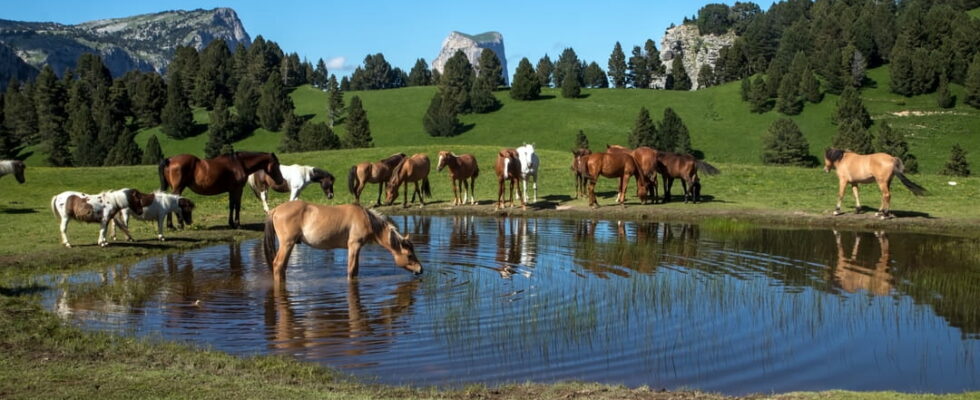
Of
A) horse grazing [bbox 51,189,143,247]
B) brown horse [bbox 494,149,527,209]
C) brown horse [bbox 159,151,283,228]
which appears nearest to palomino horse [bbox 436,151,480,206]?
brown horse [bbox 494,149,527,209]

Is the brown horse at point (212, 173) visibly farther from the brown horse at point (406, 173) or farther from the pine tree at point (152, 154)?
the pine tree at point (152, 154)

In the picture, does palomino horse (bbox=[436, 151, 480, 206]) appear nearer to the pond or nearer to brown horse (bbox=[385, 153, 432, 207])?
brown horse (bbox=[385, 153, 432, 207])

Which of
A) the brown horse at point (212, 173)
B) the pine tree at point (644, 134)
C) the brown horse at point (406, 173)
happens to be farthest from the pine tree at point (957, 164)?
the brown horse at point (212, 173)

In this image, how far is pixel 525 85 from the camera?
123 m

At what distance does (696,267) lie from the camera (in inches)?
642

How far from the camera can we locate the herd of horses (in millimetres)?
14672

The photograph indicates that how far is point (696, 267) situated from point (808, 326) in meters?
5.20

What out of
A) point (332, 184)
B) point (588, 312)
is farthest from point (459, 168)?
point (588, 312)

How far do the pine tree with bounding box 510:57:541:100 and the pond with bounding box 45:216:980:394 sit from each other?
105 m

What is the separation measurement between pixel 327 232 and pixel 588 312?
5.18 meters

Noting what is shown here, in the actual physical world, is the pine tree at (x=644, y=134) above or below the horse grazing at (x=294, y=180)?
above

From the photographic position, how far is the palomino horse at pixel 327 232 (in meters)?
14.5

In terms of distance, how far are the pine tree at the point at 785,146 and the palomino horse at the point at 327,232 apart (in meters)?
77.1

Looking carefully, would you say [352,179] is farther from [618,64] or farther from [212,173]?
[618,64]
